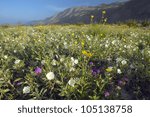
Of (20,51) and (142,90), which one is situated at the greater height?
(20,51)

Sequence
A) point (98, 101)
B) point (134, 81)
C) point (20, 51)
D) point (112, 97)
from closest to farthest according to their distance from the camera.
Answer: point (98, 101), point (112, 97), point (134, 81), point (20, 51)

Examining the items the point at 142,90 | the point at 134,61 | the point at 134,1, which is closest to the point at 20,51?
the point at 134,61

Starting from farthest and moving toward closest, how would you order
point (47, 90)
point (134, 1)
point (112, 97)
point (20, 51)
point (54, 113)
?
point (134, 1)
point (20, 51)
point (47, 90)
point (112, 97)
point (54, 113)

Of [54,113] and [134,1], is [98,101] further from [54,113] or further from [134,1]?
[134,1]

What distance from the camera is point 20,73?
4.51 meters

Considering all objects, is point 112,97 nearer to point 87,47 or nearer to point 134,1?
→ point 87,47

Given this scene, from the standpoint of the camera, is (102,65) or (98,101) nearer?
(98,101)

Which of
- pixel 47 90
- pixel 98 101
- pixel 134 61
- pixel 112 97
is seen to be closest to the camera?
pixel 98 101

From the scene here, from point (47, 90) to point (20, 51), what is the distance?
62.7 inches

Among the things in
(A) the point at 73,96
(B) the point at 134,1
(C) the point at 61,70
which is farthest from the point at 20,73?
(B) the point at 134,1

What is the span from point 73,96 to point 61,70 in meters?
0.60

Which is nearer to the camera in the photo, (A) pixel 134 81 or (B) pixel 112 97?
(B) pixel 112 97

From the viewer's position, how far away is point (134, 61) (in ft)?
15.7

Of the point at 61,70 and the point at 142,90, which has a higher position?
the point at 61,70
